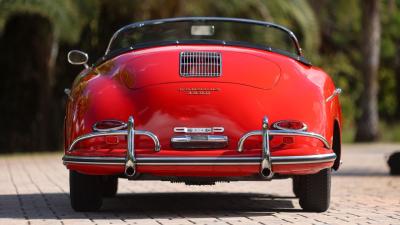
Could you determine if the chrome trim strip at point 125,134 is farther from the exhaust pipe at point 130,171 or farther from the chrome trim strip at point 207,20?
the chrome trim strip at point 207,20

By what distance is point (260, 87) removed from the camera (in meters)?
7.54

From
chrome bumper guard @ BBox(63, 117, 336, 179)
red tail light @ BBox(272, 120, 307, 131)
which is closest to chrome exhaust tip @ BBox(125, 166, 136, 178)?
chrome bumper guard @ BBox(63, 117, 336, 179)

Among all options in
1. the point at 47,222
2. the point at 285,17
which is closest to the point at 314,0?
the point at 285,17

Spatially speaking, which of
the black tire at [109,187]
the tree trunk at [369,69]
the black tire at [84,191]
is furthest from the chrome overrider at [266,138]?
the tree trunk at [369,69]

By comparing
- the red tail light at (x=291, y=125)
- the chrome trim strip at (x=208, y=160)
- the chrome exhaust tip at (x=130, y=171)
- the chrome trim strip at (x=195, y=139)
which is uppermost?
the red tail light at (x=291, y=125)

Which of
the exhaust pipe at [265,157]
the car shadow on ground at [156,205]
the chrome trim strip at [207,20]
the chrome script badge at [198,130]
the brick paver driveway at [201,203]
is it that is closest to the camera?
the exhaust pipe at [265,157]

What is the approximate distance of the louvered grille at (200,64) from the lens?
24.9 ft

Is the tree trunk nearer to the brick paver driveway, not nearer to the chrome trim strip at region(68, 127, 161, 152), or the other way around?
the brick paver driveway

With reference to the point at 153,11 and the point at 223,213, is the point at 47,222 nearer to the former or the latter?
the point at 223,213

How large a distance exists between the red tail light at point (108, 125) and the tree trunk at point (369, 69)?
21.4 metres

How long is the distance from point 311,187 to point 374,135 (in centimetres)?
2075

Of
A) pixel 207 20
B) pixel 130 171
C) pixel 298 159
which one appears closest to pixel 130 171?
pixel 130 171

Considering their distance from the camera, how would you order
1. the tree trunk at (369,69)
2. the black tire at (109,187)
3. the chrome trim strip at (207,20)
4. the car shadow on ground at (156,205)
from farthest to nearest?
1. the tree trunk at (369,69)
2. the black tire at (109,187)
3. the chrome trim strip at (207,20)
4. the car shadow on ground at (156,205)

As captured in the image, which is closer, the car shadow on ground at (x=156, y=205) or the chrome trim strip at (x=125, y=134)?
the chrome trim strip at (x=125, y=134)
